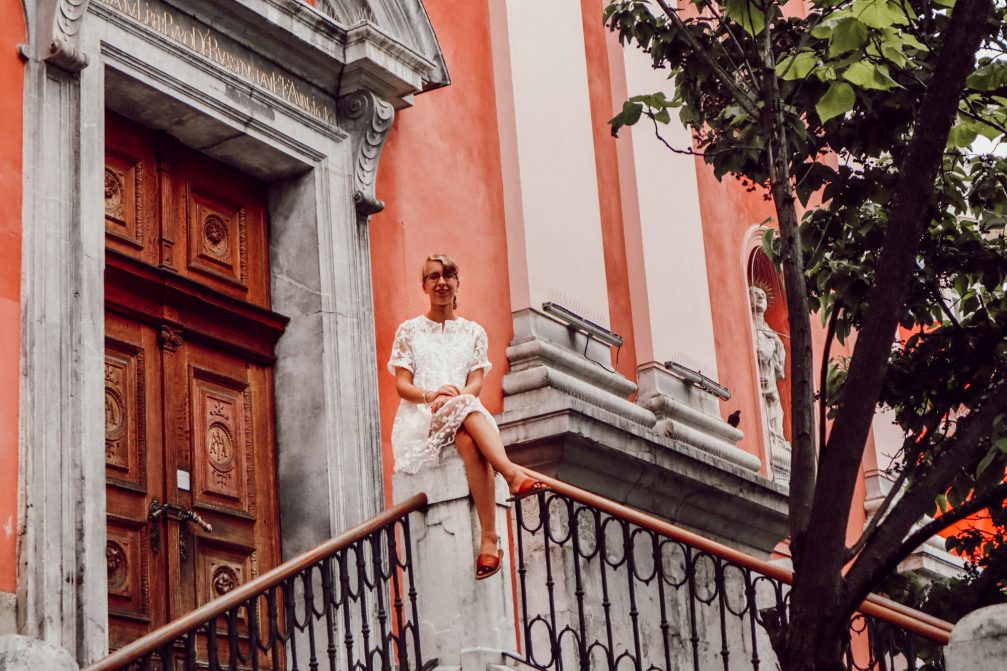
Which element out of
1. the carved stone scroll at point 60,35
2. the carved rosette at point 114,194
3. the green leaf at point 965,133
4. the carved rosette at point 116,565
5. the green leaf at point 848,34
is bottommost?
the carved rosette at point 116,565

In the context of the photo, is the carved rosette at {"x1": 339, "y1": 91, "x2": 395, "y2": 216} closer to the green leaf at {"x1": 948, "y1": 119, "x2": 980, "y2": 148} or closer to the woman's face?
the woman's face

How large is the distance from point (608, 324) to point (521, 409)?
1499 millimetres

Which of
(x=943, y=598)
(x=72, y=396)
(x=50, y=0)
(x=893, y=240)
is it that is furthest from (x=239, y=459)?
(x=893, y=240)

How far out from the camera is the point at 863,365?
6.09 meters

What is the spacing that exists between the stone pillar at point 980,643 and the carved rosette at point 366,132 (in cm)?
507

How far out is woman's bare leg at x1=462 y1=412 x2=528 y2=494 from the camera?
27.3ft

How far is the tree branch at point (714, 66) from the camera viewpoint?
25.5 ft

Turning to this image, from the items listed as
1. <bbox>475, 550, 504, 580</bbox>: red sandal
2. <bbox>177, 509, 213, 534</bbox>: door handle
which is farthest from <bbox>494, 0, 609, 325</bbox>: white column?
<bbox>475, 550, 504, 580</bbox>: red sandal

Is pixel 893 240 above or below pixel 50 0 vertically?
below

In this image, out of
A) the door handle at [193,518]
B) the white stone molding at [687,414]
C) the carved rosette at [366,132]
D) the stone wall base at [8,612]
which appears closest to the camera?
the stone wall base at [8,612]

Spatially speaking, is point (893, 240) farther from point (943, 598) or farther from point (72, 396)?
point (943, 598)

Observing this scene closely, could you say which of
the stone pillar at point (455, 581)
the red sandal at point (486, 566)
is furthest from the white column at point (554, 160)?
the red sandal at point (486, 566)

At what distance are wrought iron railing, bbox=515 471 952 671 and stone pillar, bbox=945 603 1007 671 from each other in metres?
0.96

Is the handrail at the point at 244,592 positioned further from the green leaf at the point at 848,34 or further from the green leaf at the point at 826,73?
the green leaf at the point at 848,34
